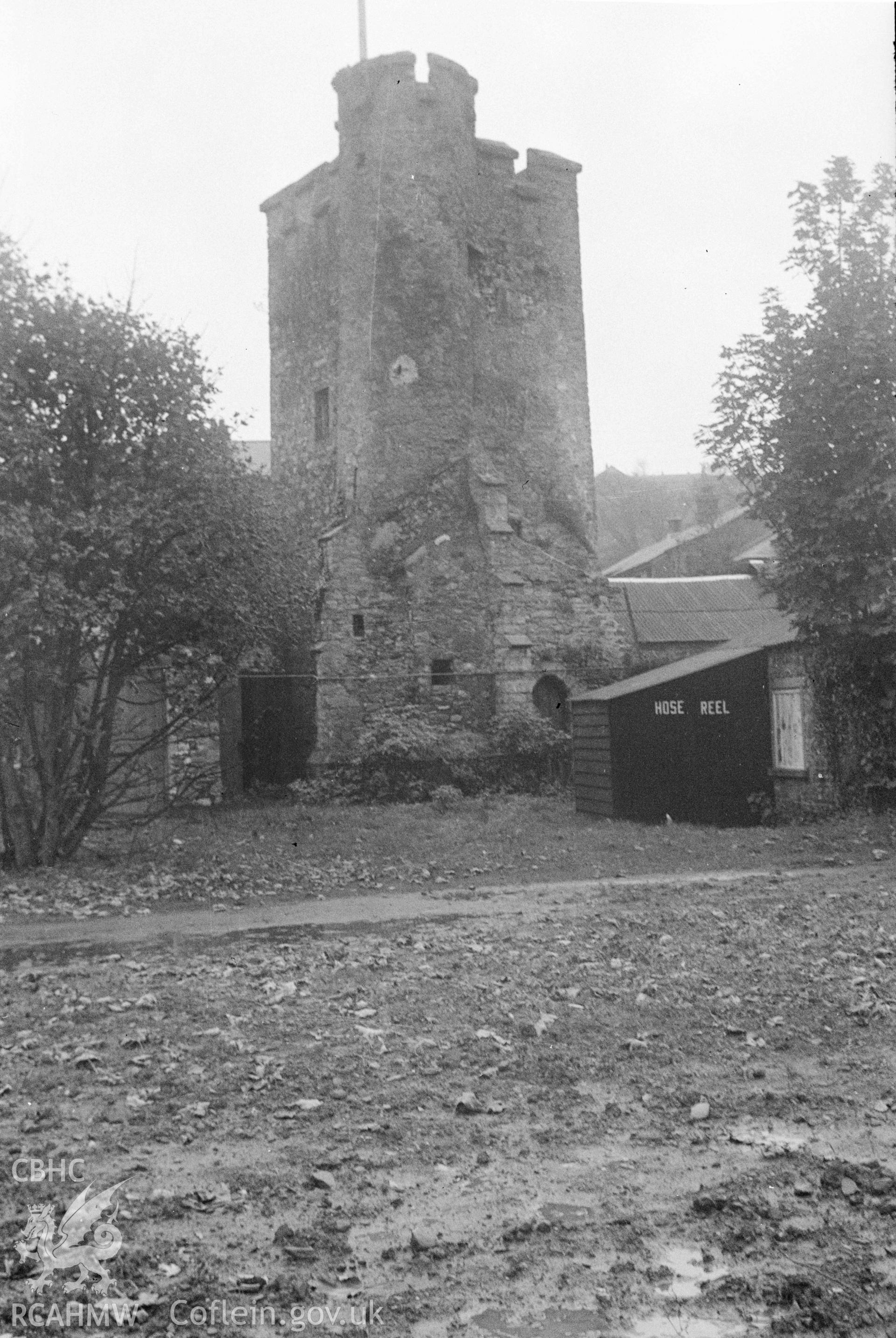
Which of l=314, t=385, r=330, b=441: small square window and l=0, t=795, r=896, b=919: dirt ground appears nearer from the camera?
l=0, t=795, r=896, b=919: dirt ground

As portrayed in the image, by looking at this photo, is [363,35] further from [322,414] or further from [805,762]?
[805,762]

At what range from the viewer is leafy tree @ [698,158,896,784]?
18.3 meters

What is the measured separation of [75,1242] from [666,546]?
47290 millimetres

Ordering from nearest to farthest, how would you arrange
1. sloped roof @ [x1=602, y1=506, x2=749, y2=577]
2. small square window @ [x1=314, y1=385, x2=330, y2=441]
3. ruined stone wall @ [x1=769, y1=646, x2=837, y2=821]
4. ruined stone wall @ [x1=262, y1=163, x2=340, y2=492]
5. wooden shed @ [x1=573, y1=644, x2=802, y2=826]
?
ruined stone wall @ [x1=769, y1=646, x2=837, y2=821] → wooden shed @ [x1=573, y1=644, x2=802, y2=826] → ruined stone wall @ [x1=262, y1=163, x2=340, y2=492] → small square window @ [x1=314, y1=385, x2=330, y2=441] → sloped roof @ [x1=602, y1=506, x2=749, y2=577]

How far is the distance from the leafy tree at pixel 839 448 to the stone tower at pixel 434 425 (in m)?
10.00

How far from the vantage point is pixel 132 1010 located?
807 cm

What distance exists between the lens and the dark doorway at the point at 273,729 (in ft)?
96.3

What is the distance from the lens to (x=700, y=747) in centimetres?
2153

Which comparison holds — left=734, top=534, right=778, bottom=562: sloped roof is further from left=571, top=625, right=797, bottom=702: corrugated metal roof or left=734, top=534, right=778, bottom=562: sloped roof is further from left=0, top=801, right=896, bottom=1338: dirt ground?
left=0, top=801, right=896, bottom=1338: dirt ground

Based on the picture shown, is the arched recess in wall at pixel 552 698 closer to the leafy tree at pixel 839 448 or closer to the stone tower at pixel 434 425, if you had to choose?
the stone tower at pixel 434 425

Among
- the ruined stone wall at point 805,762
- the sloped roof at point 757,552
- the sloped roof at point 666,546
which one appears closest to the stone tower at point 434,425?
the ruined stone wall at point 805,762

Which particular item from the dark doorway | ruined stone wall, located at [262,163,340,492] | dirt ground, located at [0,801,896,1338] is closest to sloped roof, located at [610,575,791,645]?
ruined stone wall, located at [262,163,340,492]

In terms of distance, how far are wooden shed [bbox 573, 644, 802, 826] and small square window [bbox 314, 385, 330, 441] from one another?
1295cm

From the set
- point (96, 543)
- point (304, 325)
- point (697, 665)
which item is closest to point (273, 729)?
point (304, 325)
